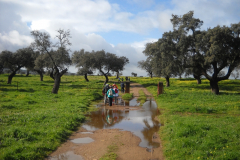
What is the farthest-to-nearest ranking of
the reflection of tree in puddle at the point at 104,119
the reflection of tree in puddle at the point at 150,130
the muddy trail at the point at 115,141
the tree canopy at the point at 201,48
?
1. the tree canopy at the point at 201,48
2. the reflection of tree in puddle at the point at 104,119
3. the reflection of tree in puddle at the point at 150,130
4. the muddy trail at the point at 115,141

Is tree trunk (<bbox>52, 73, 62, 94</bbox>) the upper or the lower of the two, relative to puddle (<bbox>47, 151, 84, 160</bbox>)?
upper

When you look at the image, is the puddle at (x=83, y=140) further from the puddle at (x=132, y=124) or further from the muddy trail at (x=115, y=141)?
the puddle at (x=132, y=124)

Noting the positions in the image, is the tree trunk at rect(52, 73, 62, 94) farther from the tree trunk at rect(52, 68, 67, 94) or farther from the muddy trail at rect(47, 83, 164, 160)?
the muddy trail at rect(47, 83, 164, 160)

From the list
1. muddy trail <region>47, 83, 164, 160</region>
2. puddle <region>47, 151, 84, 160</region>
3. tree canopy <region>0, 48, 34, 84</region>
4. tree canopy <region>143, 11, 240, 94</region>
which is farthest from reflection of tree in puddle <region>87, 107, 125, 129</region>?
tree canopy <region>0, 48, 34, 84</region>

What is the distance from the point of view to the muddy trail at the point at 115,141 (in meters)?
6.94

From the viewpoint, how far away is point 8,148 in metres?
6.59

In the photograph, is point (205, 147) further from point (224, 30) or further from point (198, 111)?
point (224, 30)

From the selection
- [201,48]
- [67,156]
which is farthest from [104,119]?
[201,48]

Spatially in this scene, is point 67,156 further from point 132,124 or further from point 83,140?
point 132,124

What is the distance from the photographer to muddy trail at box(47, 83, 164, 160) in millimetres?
6938

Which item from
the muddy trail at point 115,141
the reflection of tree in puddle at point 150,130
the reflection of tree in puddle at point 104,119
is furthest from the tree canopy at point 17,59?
the reflection of tree in puddle at point 150,130

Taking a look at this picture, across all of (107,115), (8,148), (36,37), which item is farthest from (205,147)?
(36,37)

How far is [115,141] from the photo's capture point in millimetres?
8297

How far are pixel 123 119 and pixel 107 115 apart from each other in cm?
151
